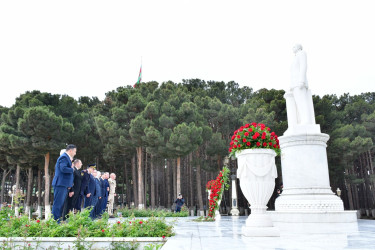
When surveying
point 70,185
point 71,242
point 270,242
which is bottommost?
point 270,242

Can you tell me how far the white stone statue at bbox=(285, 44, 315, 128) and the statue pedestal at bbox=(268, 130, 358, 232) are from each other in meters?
0.50

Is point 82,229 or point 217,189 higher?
point 217,189

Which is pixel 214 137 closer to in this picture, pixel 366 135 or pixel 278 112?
pixel 278 112

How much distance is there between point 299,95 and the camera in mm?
8844

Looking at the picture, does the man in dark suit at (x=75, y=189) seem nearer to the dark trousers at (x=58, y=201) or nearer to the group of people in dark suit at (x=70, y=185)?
the group of people in dark suit at (x=70, y=185)

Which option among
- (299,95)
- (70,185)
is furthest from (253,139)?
(299,95)

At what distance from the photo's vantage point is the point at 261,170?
5.11 metres

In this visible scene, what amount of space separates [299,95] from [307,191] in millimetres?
2938

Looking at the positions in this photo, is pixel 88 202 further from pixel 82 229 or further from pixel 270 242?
pixel 270 242

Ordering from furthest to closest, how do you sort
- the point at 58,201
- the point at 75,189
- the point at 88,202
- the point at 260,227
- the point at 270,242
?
the point at 88,202 → the point at 75,189 → the point at 58,201 → the point at 260,227 → the point at 270,242

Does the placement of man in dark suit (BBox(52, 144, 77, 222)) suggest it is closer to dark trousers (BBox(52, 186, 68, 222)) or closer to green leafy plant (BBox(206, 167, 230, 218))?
dark trousers (BBox(52, 186, 68, 222))

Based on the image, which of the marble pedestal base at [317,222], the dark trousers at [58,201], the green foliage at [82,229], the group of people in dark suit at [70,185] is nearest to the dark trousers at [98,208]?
the group of people in dark suit at [70,185]

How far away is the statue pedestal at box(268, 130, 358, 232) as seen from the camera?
682 cm

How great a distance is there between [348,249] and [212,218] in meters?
8.07
